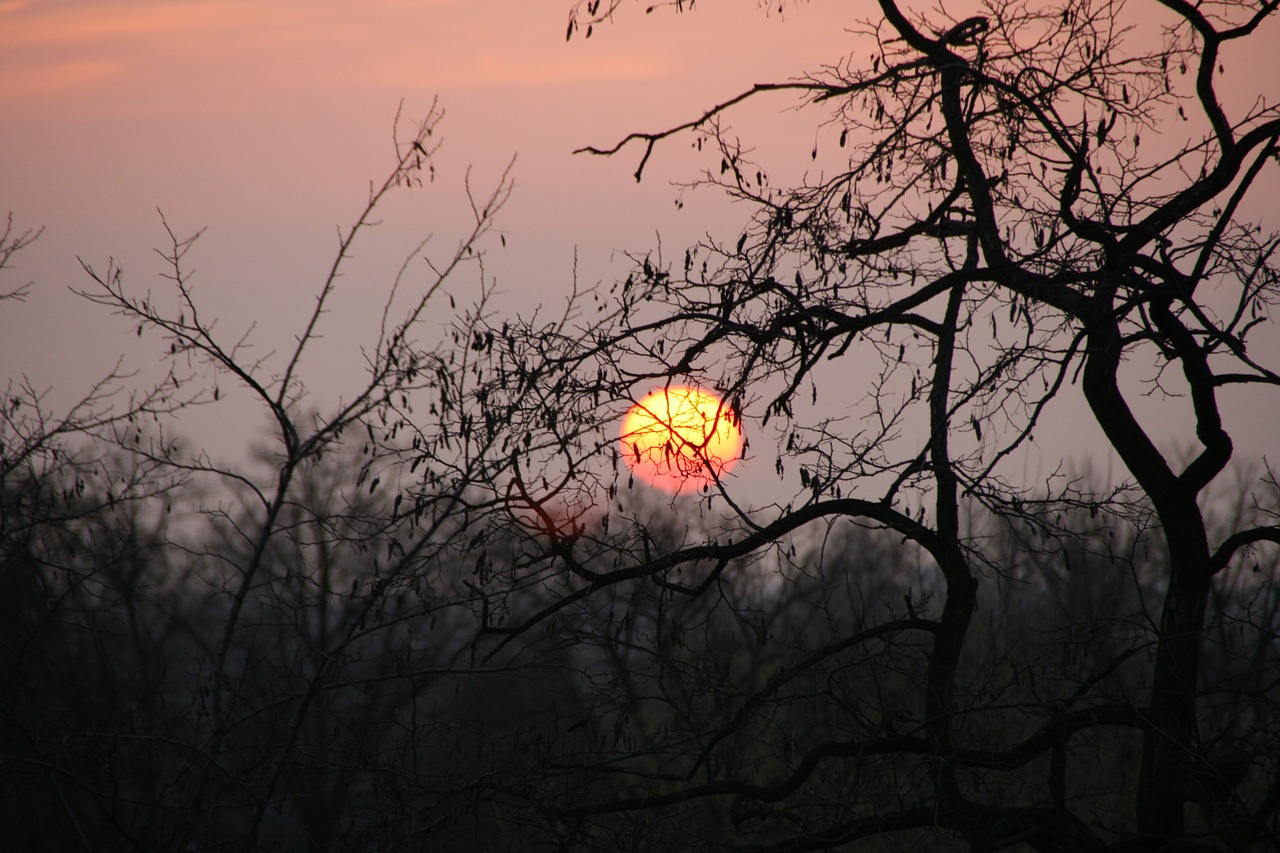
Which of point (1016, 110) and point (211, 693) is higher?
point (1016, 110)

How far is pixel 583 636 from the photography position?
6.89 m

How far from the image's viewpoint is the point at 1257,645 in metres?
6.42

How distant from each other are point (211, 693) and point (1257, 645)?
6.83m

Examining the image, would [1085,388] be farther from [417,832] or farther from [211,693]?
[211,693]

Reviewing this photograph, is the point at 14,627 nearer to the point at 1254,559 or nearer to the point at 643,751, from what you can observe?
the point at 643,751

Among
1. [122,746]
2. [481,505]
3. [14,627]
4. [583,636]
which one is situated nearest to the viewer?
[481,505]

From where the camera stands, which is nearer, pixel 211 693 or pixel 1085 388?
pixel 1085 388

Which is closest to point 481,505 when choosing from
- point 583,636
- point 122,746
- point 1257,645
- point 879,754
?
point 583,636

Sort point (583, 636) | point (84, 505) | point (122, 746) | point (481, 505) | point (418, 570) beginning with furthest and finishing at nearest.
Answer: point (122, 746) < point (84, 505) < point (418, 570) < point (583, 636) < point (481, 505)

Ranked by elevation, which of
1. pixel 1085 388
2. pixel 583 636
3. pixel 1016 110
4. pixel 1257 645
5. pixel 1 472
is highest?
pixel 1016 110

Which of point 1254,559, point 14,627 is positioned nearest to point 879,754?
point 1254,559

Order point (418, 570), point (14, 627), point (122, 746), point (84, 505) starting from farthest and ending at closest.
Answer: point (122, 746) → point (14, 627) → point (84, 505) → point (418, 570)

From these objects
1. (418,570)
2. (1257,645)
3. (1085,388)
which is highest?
(1085,388)

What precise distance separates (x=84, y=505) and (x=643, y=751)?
6.91 m
